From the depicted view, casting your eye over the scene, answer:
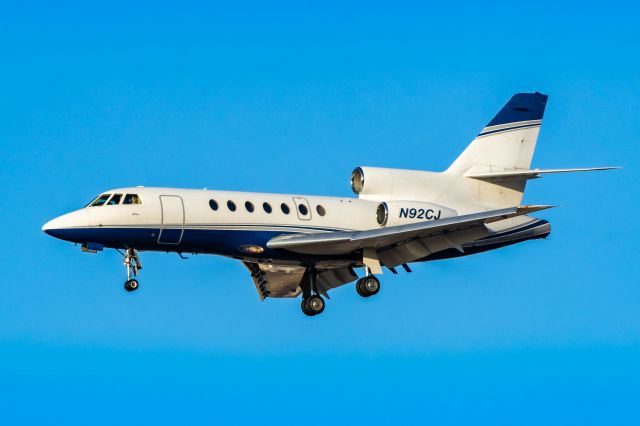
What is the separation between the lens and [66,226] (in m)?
34.8

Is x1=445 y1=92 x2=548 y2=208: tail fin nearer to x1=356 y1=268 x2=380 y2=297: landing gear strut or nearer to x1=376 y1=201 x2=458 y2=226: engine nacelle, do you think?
x1=376 y1=201 x2=458 y2=226: engine nacelle

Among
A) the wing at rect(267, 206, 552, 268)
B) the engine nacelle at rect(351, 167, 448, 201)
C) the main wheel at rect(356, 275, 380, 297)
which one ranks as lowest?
the main wheel at rect(356, 275, 380, 297)

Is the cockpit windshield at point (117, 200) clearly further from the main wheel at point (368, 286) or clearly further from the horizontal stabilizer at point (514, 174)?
the horizontal stabilizer at point (514, 174)

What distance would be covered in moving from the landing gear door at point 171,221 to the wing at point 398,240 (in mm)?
2832

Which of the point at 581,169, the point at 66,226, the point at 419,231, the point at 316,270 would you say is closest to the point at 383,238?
the point at 419,231

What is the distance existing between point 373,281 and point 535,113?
8.73 m

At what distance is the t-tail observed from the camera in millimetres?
40031

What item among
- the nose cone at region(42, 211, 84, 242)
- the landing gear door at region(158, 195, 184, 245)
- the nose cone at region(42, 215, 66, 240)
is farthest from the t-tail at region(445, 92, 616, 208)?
the nose cone at region(42, 215, 66, 240)

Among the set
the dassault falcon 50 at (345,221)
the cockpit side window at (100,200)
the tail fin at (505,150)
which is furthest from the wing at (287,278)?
the cockpit side window at (100,200)

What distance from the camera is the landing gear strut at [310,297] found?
38844mm

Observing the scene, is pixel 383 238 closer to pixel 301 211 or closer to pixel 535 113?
pixel 301 211

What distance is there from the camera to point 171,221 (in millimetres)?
35406

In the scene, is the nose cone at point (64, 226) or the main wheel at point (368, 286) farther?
the main wheel at point (368, 286)

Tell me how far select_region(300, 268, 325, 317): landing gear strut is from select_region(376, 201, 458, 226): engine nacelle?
2.99 m
